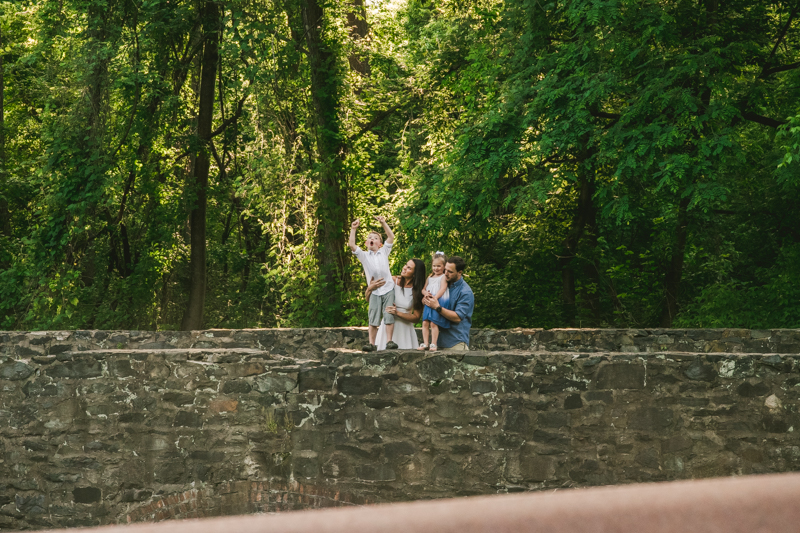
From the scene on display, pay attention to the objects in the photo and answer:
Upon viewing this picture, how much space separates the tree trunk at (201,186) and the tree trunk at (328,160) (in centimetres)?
225

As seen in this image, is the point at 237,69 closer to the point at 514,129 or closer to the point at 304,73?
the point at 304,73

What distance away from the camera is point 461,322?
7605 millimetres

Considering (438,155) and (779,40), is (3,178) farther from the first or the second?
(779,40)

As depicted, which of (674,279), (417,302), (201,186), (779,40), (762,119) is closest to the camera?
(417,302)

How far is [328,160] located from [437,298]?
943 centimetres

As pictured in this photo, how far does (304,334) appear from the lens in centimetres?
1145

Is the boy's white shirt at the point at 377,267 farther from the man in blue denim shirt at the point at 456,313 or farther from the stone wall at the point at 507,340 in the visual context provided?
the stone wall at the point at 507,340

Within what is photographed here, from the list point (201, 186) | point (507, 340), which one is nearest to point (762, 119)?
point (507, 340)

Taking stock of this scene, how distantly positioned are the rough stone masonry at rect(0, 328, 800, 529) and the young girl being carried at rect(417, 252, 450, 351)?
136 centimetres

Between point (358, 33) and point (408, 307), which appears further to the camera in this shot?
point (358, 33)

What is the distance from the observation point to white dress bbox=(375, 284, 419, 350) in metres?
8.24

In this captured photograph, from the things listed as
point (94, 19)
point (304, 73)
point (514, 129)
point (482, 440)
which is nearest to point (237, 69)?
point (304, 73)

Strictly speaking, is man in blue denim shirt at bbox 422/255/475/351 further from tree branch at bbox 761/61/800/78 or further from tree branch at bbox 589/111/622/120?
tree branch at bbox 761/61/800/78

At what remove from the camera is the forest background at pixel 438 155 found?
12.4 meters
